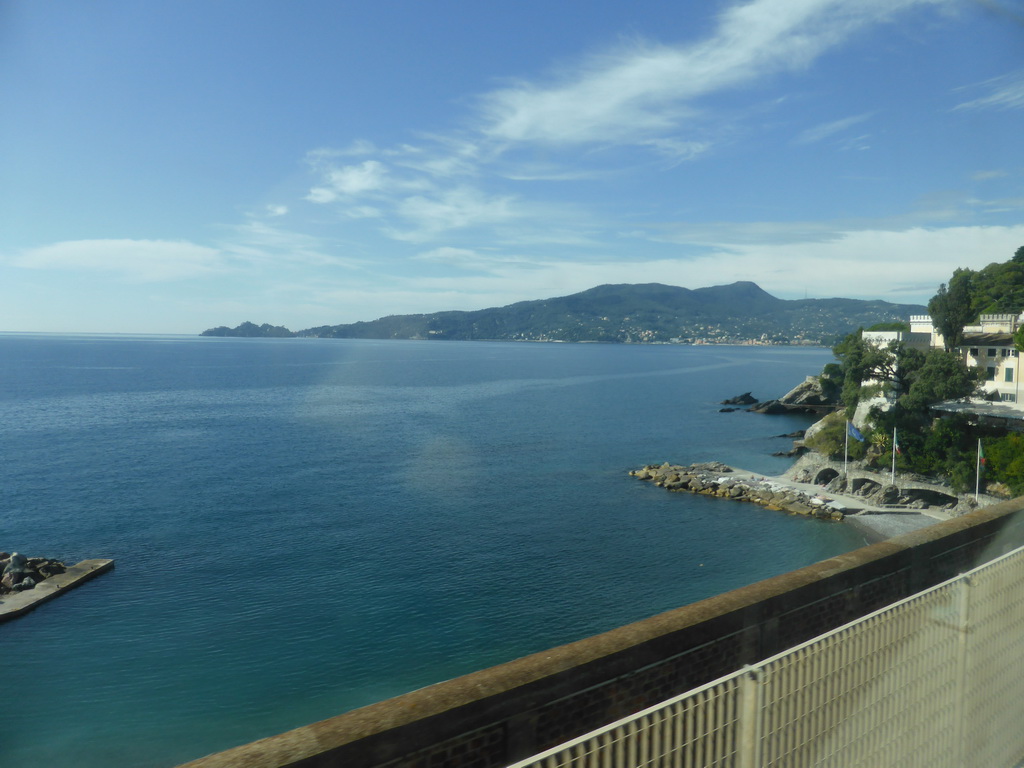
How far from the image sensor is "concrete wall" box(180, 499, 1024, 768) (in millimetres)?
3395

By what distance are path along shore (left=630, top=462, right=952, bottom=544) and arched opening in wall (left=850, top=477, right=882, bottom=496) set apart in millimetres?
816

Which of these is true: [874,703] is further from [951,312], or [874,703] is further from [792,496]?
[951,312]

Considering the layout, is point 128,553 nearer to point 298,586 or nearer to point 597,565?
point 298,586

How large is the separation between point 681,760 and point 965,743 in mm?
2315

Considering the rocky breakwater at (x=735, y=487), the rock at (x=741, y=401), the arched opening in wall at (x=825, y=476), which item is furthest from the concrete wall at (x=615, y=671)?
the rock at (x=741, y=401)

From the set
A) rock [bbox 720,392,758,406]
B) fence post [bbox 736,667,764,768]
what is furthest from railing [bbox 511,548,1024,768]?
rock [bbox 720,392,758,406]

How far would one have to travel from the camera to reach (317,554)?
29641 millimetres

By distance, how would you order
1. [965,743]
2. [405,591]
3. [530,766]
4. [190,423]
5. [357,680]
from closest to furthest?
[530,766] < [965,743] < [357,680] < [405,591] < [190,423]

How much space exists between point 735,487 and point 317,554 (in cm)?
2256

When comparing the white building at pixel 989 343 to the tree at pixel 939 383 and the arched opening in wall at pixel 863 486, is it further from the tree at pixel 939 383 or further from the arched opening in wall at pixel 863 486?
the arched opening in wall at pixel 863 486

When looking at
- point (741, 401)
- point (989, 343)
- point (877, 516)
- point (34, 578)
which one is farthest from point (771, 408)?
point (34, 578)

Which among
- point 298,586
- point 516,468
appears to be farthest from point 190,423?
point 298,586

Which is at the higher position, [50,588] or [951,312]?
[951,312]

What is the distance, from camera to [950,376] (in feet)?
127
